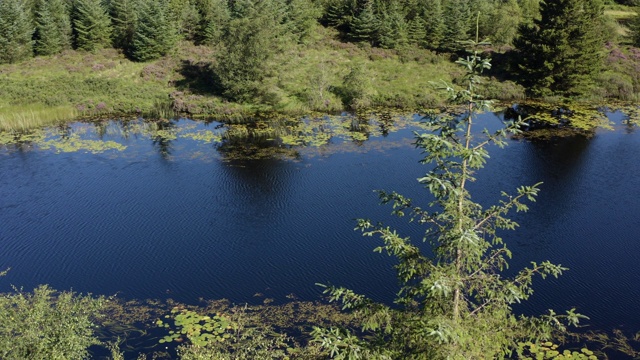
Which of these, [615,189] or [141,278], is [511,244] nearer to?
[615,189]

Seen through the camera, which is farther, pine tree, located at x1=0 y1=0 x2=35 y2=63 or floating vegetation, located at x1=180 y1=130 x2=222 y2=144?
pine tree, located at x1=0 y1=0 x2=35 y2=63

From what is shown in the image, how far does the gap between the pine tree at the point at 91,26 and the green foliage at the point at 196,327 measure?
69.5 m

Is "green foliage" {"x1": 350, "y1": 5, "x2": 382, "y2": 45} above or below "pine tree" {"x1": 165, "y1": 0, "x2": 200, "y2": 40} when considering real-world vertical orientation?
below

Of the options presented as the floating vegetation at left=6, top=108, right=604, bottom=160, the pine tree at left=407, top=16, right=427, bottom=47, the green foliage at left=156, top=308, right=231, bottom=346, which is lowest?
the green foliage at left=156, top=308, right=231, bottom=346

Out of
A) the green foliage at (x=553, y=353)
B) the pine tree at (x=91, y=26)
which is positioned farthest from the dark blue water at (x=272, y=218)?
the pine tree at (x=91, y=26)

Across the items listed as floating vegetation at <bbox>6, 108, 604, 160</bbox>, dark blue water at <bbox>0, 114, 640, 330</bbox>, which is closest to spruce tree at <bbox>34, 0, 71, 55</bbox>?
floating vegetation at <bbox>6, 108, 604, 160</bbox>

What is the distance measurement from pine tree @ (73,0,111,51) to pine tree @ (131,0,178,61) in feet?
20.0

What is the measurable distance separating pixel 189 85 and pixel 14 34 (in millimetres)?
29408

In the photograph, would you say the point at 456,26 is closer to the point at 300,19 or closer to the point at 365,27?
the point at 365,27

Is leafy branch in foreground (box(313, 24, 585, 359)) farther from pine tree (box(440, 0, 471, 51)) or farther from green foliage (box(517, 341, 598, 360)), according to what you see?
pine tree (box(440, 0, 471, 51))

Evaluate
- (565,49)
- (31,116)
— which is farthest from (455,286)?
(565,49)

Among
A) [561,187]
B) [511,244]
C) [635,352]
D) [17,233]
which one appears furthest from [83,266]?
[561,187]

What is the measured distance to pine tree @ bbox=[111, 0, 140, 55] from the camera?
81.9m

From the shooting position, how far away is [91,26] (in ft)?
266
